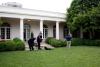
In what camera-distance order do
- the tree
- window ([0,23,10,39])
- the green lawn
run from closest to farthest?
the green lawn → the tree → window ([0,23,10,39])

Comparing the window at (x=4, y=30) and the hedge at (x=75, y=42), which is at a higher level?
the window at (x=4, y=30)

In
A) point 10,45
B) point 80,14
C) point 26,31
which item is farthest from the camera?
point 26,31

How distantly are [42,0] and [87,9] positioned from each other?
18342 millimetres

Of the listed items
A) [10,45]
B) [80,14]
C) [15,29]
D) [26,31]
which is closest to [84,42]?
[80,14]

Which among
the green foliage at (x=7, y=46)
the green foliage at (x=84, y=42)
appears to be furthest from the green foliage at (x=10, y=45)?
the green foliage at (x=84, y=42)

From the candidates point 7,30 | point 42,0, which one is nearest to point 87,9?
point 7,30

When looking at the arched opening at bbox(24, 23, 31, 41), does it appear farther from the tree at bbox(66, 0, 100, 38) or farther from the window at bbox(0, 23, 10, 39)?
the tree at bbox(66, 0, 100, 38)

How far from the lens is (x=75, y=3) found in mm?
37094

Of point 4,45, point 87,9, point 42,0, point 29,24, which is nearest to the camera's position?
point 4,45

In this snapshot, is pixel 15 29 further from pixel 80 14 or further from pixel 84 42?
pixel 84 42

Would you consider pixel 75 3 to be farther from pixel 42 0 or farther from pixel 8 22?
pixel 42 0

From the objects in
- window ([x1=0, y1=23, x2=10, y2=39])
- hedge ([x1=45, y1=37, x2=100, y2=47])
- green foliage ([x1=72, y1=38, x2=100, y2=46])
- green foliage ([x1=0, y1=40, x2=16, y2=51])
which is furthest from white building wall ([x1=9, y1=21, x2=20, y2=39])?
green foliage ([x1=0, y1=40, x2=16, y2=51])

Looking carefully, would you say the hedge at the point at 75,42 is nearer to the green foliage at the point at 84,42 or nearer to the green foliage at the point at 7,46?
the green foliage at the point at 84,42

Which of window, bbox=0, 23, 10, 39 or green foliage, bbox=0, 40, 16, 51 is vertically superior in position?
window, bbox=0, 23, 10, 39
